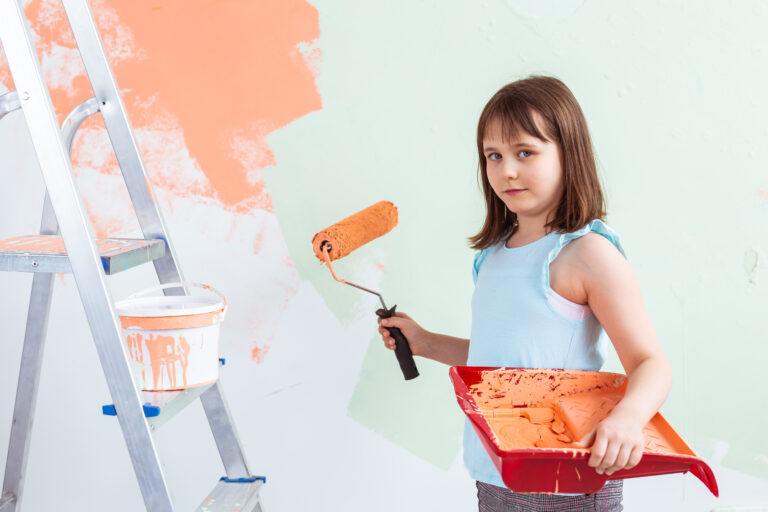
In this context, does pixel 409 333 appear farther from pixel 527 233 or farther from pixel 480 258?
pixel 527 233

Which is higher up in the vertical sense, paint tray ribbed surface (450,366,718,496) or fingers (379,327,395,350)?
fingers (379,327,395,350)

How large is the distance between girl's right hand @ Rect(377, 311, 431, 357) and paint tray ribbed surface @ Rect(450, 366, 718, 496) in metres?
0.27

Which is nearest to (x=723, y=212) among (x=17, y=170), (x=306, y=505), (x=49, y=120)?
(x=306, y=505)

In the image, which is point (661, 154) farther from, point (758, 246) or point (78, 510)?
point (78, 510)

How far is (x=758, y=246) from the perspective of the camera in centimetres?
159

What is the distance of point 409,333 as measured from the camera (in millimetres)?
1326

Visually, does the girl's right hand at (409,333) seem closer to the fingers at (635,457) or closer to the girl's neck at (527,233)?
the girl's neck at (527,233)

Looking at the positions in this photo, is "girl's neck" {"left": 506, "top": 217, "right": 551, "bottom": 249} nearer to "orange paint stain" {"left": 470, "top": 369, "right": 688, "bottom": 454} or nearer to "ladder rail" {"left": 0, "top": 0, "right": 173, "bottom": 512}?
"orange paint stain" {"left": 470, "top": 369, "right": 688, "bottom": 454}

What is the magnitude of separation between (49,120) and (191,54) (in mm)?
642

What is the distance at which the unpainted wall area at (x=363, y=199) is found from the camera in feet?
4.99

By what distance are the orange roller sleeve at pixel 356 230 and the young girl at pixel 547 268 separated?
24cm

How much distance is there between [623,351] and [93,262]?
0.73 m

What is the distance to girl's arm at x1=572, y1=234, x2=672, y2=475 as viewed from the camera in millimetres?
843

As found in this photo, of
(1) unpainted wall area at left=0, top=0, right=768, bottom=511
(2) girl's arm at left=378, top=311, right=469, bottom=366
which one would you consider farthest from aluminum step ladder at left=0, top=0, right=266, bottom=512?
(2) girl's arm at left=378, top=311, right=469, bottom=366
